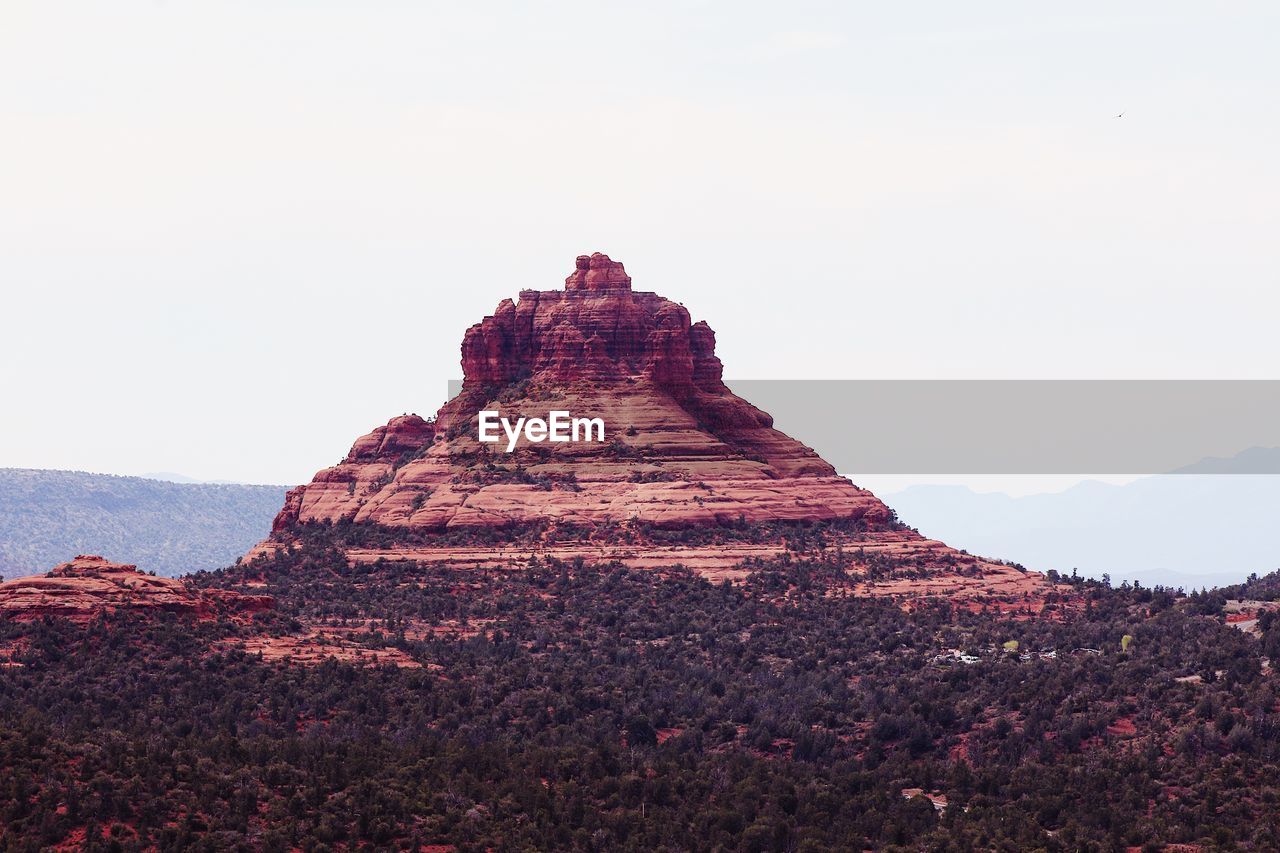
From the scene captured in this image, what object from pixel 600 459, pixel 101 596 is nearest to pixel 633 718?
pixel 101 596

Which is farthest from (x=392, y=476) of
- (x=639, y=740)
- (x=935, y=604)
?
(x=639, y=740)

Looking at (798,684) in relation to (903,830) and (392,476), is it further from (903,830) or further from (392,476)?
(392,476)

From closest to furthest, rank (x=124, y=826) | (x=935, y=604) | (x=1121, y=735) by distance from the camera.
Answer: (x=124, y=826) → (x=1121, y=735) → (x=935, y=604)

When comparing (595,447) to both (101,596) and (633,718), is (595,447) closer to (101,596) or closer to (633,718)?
(633,718)

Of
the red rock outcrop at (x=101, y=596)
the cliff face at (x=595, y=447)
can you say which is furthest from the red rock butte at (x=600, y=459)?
the red rock outcrop at (x=101, y=596)

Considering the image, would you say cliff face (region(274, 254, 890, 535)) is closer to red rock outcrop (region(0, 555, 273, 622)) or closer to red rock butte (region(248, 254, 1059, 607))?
red rock butte (region(248, 254, 1059, 607))

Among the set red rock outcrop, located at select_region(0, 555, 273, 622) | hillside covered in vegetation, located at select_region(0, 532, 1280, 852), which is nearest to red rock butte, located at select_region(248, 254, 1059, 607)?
hillside covered in vegetation, located at select_region(0, 532, 1280, 852)
